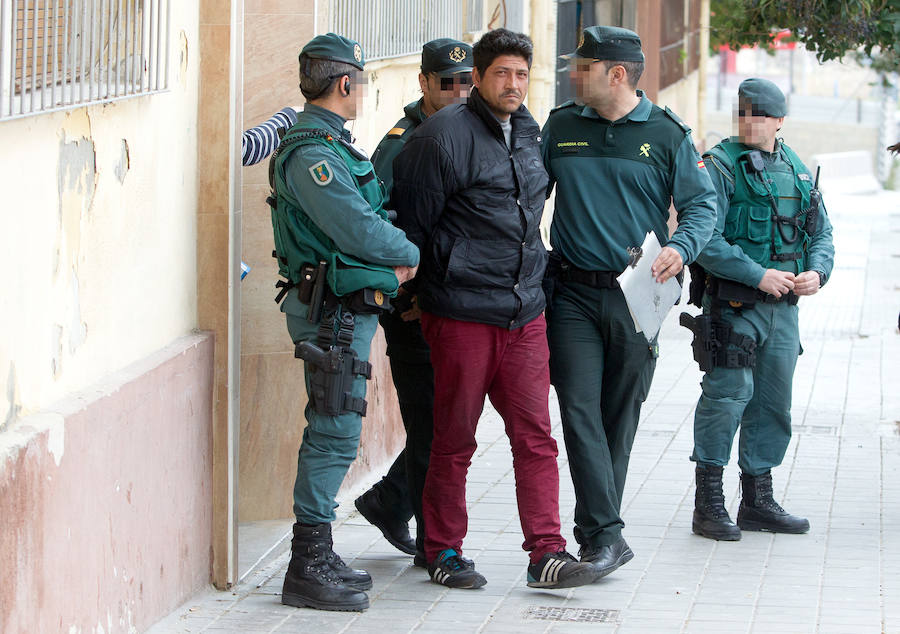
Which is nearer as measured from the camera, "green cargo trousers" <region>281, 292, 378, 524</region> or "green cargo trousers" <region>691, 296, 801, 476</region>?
"green cargo trousers" <region>281, 292, 378, 524</region>

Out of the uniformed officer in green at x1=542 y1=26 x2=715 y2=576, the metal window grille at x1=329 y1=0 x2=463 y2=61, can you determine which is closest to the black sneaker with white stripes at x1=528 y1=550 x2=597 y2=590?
the uniformed officer in green at x1=542 y1=26 x2=715 y2=576

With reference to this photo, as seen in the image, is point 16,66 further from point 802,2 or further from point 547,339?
point 802,2

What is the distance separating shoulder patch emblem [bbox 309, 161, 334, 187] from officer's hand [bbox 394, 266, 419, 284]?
39 centimetres

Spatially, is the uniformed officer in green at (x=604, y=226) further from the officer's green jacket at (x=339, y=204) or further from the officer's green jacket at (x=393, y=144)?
the officer's green jacket at (x=339, y=204)

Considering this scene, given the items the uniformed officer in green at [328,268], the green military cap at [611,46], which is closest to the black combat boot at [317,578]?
the uniformed officer in green at [328,268]

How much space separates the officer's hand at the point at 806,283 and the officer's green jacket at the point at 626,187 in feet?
2.53

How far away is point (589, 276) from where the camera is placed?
205 inches

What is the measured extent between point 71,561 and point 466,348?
1648 mm

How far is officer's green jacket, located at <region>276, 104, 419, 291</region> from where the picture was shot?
180 inches

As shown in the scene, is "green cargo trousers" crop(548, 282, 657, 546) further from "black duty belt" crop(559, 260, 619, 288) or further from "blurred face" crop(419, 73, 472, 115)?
"blurred face" crop(419, 73, 472, 115)

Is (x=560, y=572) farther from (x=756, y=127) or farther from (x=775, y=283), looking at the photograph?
(x=756, y=127)

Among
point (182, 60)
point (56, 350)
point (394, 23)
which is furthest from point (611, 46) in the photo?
point (394, 23)

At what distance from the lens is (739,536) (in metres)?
5.94

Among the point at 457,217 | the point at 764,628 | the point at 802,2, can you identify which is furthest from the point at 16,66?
the point at 802,2
